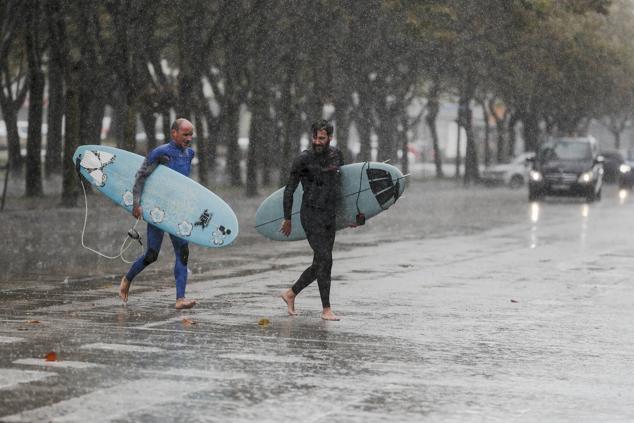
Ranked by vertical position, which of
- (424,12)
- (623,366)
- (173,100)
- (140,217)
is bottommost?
(623,366)

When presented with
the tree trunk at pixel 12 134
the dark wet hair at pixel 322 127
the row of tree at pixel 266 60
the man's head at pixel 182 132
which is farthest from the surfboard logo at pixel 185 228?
the tree trunk at pixel 12 134

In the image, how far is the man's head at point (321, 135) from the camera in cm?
1267

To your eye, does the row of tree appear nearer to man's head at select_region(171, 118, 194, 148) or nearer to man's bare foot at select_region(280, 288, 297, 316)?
man's head at select_region(171, 118, 194, 148)

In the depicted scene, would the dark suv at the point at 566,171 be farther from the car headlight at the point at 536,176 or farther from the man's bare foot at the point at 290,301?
the man's bare foot at the point at 290,301

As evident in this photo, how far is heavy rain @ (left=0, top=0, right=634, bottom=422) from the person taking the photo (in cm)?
895

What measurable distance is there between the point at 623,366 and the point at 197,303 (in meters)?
4.92

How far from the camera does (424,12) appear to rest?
121 feet

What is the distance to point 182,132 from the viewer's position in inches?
519

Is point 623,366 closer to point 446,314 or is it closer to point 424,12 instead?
point 446,314

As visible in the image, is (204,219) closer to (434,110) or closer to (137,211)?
(137,211)

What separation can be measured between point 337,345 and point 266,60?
32379 mm

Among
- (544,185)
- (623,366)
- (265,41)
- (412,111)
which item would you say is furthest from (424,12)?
(412,111)

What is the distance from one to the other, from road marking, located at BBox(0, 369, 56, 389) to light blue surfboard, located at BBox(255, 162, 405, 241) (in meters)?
4.55

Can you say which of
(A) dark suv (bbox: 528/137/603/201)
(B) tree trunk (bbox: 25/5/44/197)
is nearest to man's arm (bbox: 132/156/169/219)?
(B) tree trunk (bbox: 25/5/44/197)
